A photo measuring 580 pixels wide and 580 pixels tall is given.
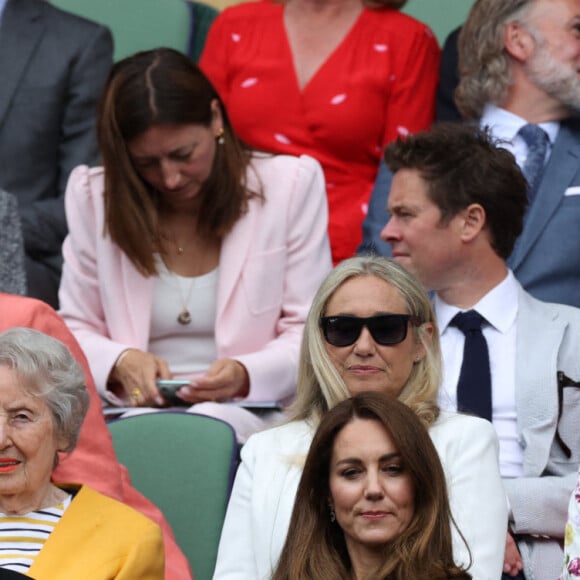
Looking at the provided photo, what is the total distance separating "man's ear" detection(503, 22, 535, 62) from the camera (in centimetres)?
532

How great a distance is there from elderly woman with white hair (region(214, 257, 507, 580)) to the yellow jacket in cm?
26

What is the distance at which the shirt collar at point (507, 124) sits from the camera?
17.2 feet

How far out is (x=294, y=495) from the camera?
368 cm

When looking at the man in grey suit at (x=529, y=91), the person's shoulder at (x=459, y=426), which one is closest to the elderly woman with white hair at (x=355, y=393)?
the person's shoulder at (x=459, y=426)

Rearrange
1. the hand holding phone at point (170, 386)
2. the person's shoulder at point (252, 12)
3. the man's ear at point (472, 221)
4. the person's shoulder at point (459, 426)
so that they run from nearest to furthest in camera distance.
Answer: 1. the person's shoulder at point (459, 426)
2. the man's ear at point (472, 221)
3. the hand holding phone at point (170, 386)
4. the person's shoulder at point (252, 12)

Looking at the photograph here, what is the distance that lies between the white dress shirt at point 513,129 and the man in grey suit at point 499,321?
1.87ft


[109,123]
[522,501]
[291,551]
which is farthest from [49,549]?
[109,123]

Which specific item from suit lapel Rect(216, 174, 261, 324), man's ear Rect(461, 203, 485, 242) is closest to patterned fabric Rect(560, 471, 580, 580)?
man's ear Rect(461, 203, 485, 242)

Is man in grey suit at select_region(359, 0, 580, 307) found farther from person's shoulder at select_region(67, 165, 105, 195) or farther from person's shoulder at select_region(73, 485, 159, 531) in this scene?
person's shoulder at select_region(73, 485, 159, 531)

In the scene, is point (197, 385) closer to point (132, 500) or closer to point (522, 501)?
point (132, 500)

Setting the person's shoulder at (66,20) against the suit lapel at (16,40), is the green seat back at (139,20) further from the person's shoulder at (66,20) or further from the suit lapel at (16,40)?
the suit lapel at (16,40)

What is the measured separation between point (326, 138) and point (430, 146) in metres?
0.97

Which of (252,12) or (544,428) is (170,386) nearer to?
(544,428)

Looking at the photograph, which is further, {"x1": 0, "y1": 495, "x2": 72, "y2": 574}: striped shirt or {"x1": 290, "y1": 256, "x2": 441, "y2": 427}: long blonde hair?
{"x1": 290, "y1": 256, "x2": 441, "y2": 427}: long blonde hair
